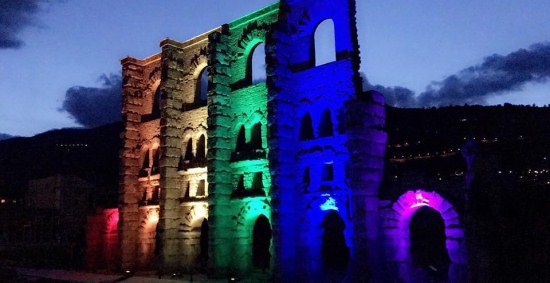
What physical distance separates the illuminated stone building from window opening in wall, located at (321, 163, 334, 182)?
0.17 feet

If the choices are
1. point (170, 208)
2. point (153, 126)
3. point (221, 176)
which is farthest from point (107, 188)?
point (221, 176)

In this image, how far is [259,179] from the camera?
25.2m

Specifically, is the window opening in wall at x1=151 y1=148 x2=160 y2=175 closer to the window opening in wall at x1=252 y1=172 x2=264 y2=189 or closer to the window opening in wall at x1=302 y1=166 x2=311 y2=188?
the window opening in wall at x1=252 y1=172 x2=264 y2=189

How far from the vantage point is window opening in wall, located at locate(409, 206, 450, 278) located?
30.2 meters

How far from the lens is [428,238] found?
3353 centimetres

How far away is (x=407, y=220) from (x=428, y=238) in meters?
15.5

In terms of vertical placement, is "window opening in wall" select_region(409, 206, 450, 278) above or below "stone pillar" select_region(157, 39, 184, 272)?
below

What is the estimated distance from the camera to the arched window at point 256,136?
2569 centimetres

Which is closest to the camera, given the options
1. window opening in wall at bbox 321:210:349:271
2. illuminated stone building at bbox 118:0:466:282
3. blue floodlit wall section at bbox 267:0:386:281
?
blue floodlit wall section at bbox 267:0:386:281

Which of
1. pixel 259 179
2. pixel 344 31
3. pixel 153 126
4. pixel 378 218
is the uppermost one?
pixel 344 31

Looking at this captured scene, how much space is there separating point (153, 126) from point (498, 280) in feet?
79.7

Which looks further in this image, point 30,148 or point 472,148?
point 30,148

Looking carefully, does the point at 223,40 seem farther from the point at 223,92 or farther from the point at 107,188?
the point at 107,188

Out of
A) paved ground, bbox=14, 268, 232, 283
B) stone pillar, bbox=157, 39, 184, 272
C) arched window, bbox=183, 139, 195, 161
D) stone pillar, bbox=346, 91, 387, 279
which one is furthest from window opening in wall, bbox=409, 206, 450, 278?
A: arched window, bbox=183, 139, 195, 161
